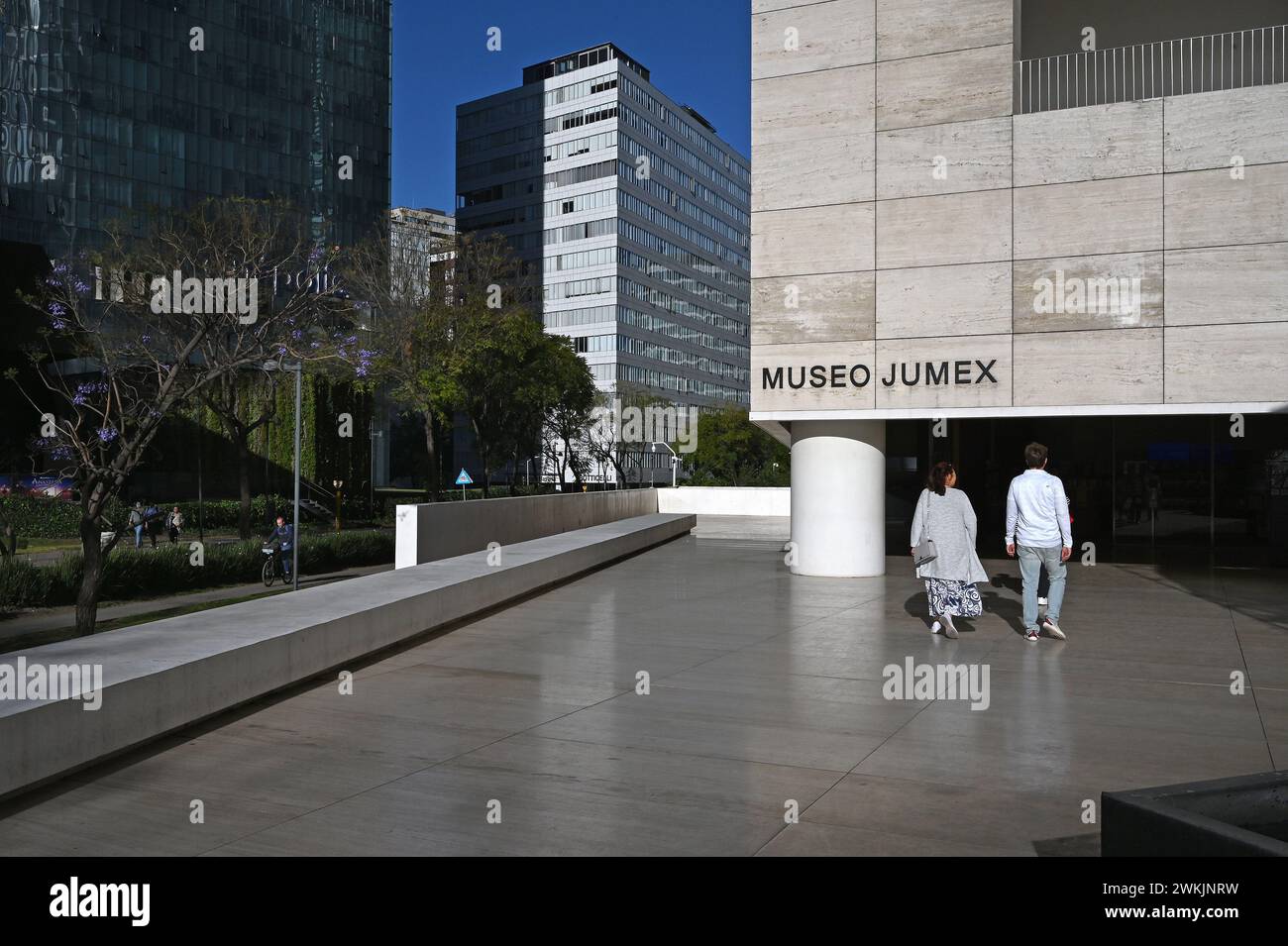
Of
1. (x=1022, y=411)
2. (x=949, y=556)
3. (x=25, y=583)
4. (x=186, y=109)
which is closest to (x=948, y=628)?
(x=949, y=556)

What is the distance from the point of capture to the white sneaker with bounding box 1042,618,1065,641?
10250 mm

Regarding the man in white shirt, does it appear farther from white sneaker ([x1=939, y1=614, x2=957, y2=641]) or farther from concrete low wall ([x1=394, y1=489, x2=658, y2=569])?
concrete low wall ([x1=394, y1=489, x2=658, y2=569])

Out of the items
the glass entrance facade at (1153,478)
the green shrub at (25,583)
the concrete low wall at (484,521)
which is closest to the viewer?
the concrete low wall at (484,521)

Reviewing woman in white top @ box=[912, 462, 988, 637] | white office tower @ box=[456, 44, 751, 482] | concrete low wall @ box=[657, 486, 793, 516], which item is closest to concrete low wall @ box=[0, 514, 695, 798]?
woman in white top @ box=[912, 462, 988, 637]

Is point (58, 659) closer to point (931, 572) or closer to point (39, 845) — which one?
point (39, 845)

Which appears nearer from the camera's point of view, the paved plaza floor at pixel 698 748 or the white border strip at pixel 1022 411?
the paved plaza floor at pixel 698 748

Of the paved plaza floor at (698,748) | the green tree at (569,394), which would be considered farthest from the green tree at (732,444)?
the paved plaza floor at (698,748)

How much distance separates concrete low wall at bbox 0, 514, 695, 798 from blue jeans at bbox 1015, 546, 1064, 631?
5.91 meters

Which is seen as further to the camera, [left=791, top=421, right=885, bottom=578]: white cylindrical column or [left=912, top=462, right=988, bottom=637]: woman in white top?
[left=791, top=421, right=885, bottom=578]: white cylindrical column

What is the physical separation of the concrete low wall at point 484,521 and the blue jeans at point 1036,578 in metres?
7.96

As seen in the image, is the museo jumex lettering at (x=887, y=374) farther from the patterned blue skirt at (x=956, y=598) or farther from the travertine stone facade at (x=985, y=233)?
the patterned blue skirt at (x=956, y=598)

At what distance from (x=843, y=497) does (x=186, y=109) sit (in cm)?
7951

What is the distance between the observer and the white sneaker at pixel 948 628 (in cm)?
1051

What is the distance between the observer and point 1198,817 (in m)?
3.48
